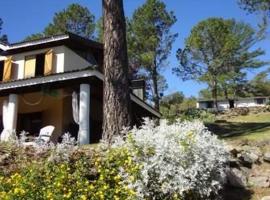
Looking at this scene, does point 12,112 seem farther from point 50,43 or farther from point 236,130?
point 236,130

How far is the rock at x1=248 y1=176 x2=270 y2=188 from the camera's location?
315 inches

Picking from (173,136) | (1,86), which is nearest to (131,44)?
(1,86)

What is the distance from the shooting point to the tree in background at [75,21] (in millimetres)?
37034

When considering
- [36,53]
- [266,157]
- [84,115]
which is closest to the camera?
[266,157]

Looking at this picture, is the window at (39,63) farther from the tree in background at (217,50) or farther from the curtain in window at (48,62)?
the tree in background at (217,50)

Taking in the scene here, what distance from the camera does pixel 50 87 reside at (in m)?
17.7

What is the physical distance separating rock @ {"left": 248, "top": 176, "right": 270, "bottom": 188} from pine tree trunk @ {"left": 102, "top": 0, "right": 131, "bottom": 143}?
3079 millimetres

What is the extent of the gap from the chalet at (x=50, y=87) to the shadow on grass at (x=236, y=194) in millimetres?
10015

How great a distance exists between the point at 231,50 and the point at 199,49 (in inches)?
135

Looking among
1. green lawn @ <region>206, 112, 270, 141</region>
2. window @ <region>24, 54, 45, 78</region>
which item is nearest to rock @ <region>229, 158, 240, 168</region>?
green lawn @ <region>206, 112, 270, 141</region>

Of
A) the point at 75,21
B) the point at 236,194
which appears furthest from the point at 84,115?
the point at 75,21

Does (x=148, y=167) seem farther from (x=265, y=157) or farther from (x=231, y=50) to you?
(x=231, y=50)

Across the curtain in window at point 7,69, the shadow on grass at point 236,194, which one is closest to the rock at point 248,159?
the shadow on grass at point 236,194

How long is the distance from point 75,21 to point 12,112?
68.8ft
